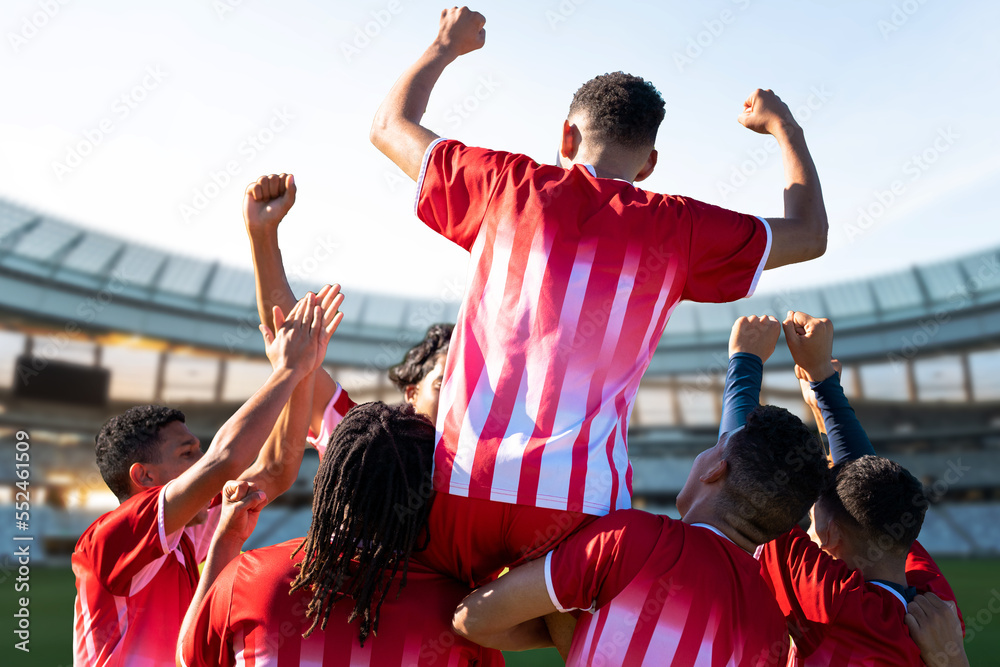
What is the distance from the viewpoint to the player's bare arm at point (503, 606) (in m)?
1.76

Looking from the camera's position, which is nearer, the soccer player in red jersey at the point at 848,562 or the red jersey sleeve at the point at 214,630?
the red jersey sleeve at the point at 214,630

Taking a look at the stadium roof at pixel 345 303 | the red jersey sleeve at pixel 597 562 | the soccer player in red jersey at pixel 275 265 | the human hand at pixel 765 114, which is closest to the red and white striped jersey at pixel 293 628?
the red jersey sleeve at pixel 597 562

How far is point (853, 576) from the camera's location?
2219 mm

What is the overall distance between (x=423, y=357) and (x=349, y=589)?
1.48 metres

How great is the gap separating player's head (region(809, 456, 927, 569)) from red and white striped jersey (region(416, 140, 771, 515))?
2.77 ft

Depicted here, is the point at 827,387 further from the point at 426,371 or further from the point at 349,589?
the point at 349,589

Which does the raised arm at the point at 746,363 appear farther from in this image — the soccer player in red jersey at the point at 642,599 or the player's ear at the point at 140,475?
the player's ear at the point at 140,475

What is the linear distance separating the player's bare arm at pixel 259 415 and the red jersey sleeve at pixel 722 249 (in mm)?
1098

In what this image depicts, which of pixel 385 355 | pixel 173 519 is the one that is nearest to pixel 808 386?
pixel 173 519

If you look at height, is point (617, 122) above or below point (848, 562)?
above

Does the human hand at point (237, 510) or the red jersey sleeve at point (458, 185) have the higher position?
the red jersey sleeve at point (458, 185)

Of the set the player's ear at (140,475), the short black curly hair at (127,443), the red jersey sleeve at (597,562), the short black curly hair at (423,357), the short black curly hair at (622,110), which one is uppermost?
the short black curly hair at (622,110)

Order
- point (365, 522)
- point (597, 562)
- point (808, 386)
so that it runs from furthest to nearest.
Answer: point (808, 386), point (365, 522), point (597, 562)

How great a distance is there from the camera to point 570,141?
2.19 m
